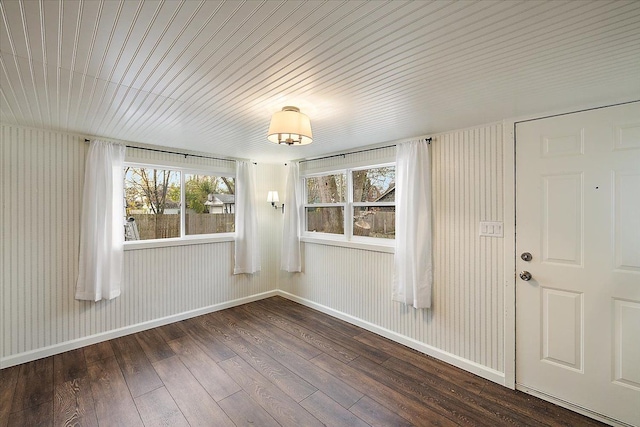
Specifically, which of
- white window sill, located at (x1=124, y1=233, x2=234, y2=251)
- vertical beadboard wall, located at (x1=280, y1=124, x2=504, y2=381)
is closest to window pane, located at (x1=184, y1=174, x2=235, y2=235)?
white window sill, located at (x1=124, y1=233, x2=234, y2=251)

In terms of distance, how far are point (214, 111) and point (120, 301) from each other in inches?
101

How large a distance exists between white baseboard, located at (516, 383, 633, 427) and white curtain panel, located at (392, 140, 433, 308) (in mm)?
949

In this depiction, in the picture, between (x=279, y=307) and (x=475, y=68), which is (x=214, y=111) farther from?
(x=279, y=307)

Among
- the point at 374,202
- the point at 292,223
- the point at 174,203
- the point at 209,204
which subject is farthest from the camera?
the point at 292,223

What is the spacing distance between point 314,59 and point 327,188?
265 cm

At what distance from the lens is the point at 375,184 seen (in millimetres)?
3436

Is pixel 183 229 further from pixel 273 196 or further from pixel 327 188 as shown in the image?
pixel 327 188

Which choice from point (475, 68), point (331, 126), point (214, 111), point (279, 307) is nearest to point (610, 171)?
point (475, 68)

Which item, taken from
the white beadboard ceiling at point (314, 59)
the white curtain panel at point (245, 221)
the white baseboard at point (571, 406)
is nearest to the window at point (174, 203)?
the white curtain panel at point (245, 221)

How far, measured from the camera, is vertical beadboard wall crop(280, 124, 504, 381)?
2.42m

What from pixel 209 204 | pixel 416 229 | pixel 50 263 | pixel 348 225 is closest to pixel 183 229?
pixel 209 204

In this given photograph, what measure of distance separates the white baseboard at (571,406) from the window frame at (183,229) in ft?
12.2

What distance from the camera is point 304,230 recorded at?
170 inches

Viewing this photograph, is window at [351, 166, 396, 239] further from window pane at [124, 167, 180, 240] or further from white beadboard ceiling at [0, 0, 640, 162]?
window pane at [124, 167, 180, 240]
